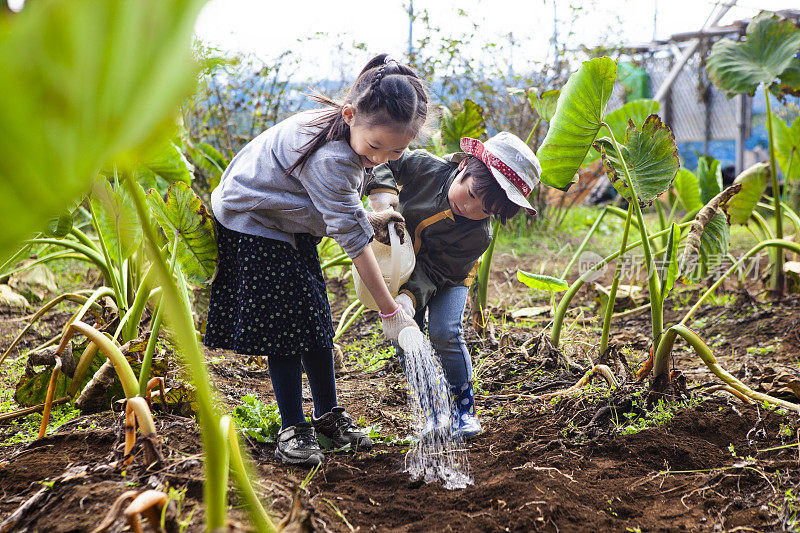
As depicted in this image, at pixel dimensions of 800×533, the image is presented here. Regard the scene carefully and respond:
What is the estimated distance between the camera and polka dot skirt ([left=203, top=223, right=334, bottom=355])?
1739mm

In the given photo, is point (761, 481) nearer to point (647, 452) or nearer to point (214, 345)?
point (647, 452)

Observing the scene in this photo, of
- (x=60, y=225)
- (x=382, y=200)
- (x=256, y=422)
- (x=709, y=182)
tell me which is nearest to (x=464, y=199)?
(x=382, y=200)

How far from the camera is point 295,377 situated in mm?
1812

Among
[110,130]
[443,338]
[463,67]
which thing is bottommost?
[443,338]

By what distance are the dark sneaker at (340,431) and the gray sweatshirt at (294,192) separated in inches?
20.2

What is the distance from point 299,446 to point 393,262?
1.93 ft

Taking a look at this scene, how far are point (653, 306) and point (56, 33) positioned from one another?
6.49 ft

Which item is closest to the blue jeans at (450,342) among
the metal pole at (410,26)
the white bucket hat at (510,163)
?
the white bucket hat at (510,163)

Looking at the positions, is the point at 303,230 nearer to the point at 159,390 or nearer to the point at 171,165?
the point at 159,390

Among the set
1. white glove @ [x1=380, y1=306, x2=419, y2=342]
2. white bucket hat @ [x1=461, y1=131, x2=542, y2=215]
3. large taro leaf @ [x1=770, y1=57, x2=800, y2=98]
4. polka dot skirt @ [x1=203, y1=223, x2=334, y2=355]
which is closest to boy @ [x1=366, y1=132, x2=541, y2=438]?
white bucket hat @ [x1=461, y1=131, x2=542, y2=215]

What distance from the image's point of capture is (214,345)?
6.06ft

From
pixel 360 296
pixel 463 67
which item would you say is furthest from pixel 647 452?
pixel 463 67

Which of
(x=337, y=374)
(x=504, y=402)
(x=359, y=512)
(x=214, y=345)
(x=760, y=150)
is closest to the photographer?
(x=359, y=512)

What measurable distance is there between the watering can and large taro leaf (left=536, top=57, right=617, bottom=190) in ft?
2.21
